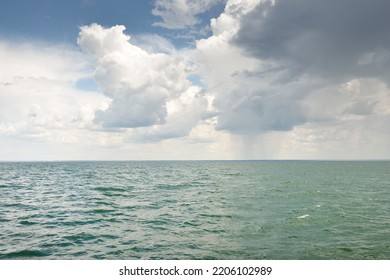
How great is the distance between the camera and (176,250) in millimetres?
16922

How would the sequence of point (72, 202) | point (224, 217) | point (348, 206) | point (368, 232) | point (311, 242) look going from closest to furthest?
point (311, 242) → point (368, 232) → point (224, 217) → point (348, 206) → point (72, 202)

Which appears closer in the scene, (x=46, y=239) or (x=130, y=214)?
(x=46, y=239)

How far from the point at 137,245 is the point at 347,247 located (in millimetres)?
11743

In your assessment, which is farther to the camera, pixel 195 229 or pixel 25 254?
pixel 195 229

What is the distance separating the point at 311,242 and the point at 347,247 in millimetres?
1883

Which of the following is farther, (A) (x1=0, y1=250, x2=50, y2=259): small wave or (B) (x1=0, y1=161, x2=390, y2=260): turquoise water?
(B) (x1=0, y1=161, x2=390, y2=260): turquoise water

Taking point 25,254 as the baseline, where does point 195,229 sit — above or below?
above

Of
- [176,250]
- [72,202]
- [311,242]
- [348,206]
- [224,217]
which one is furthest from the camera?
[72,202]

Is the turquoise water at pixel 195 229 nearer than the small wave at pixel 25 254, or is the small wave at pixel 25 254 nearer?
the small wave at pixel 25 254
